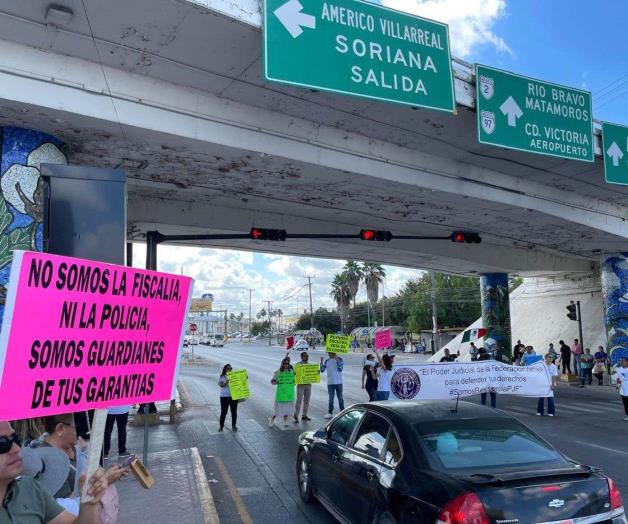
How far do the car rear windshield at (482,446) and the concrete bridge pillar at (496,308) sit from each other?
902 inches

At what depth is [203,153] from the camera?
396 inches

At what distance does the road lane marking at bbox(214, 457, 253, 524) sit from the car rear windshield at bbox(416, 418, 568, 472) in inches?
111

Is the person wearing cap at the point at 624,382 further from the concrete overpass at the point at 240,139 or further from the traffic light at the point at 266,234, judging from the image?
the traffic light at the point at 266,234

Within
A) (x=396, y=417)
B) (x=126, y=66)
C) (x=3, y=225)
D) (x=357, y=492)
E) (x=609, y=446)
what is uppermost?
(x=126, y=66)

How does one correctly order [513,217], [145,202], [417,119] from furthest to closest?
[513,217] → [145,202] → [417,119]

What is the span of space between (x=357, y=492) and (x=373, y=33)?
6575mm

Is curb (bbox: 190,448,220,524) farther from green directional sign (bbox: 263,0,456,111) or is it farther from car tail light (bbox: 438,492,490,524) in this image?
green directional sign (bbox: 263,0,456,111)

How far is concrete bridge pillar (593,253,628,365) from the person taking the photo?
2155cm

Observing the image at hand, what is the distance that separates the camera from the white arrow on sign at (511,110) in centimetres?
1044

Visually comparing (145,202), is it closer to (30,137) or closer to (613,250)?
(30,137)

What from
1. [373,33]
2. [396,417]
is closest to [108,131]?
[373,33]

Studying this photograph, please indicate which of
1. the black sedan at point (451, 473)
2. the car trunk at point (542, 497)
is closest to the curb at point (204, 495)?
the black sedan at point (451, 473)

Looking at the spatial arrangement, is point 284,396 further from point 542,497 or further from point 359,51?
point 542,497

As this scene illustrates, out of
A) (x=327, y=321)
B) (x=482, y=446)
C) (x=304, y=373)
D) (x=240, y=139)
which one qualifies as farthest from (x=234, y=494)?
(x=327, y=321)
